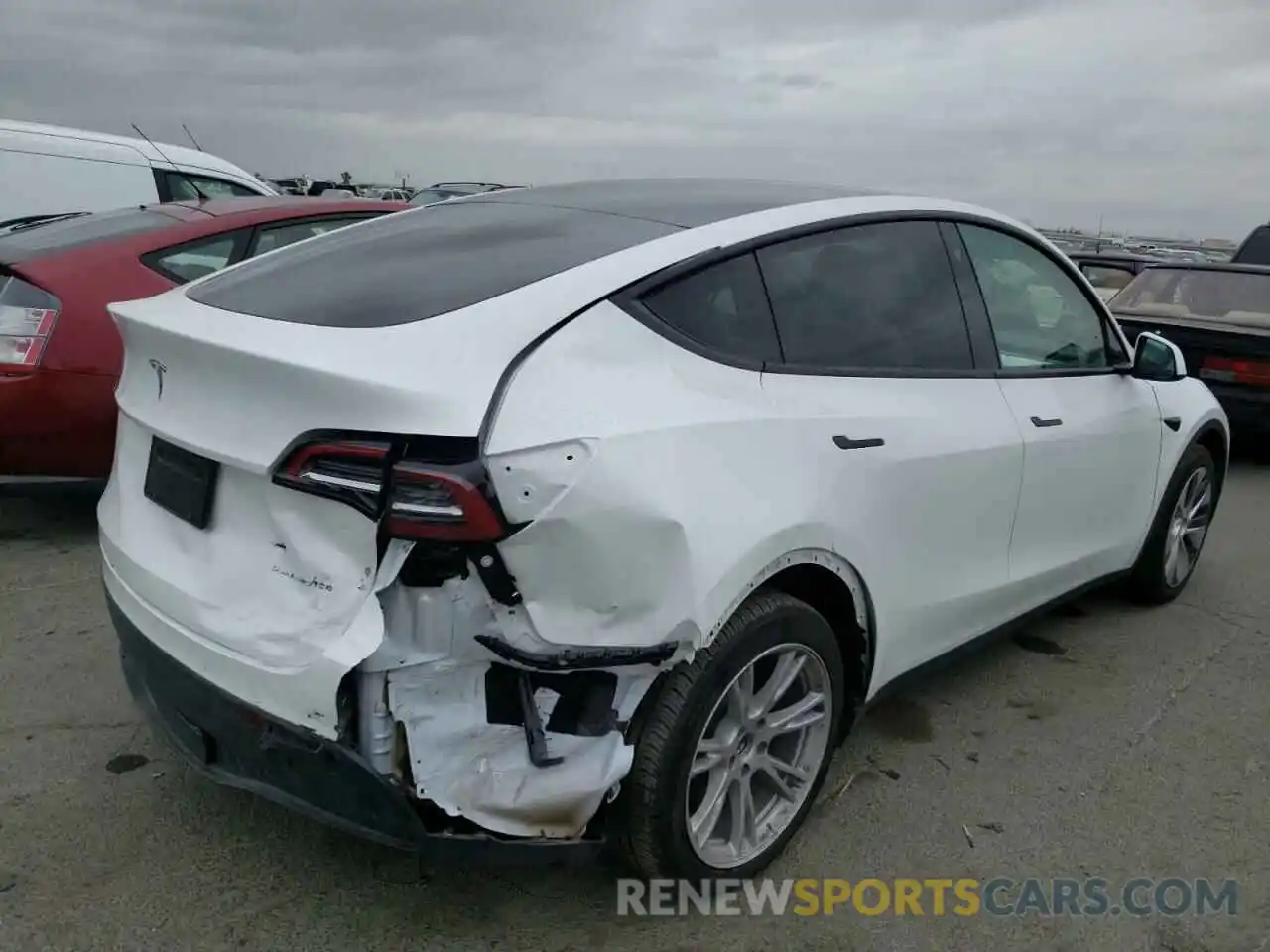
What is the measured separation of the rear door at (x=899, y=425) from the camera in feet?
8.59

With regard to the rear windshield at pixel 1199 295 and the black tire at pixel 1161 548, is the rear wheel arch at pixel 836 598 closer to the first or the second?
the black tire at pixel 1161 548

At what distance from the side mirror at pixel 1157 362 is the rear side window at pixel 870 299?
1153mm

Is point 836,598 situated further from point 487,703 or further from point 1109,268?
point 1109,268

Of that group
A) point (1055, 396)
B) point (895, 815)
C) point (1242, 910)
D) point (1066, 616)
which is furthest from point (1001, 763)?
point (1066, 616)

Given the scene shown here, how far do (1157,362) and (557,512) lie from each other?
9.50ft

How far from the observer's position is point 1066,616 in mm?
4594

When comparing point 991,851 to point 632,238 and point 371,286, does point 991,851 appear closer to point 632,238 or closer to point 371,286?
point 632,238

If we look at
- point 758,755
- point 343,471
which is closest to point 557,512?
point 343,471

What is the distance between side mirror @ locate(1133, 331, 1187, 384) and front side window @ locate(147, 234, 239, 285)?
12.7 feet

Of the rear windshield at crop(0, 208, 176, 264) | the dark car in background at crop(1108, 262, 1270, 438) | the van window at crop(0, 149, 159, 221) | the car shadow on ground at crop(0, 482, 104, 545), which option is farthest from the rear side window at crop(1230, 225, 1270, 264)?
the car shadow on ground at crop(0, 482, 104, 545)

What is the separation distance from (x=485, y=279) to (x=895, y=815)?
72.8 inches

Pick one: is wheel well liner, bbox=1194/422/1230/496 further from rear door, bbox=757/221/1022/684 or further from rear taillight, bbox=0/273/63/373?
rear taillight, bbox=0/273/63/373

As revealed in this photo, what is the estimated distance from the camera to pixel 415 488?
1985mm

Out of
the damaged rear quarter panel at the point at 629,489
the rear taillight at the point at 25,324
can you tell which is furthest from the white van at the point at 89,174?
the damaged rear quarter panel at the point at 629,489
